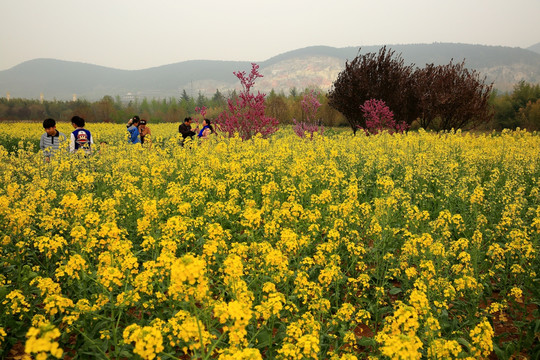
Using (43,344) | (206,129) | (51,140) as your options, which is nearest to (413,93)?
(206,129)

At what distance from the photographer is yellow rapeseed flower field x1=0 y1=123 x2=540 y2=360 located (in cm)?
295

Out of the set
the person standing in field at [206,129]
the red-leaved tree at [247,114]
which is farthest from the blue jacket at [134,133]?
the red-leaved tree at [247,114]

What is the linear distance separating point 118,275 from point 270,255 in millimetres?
1704

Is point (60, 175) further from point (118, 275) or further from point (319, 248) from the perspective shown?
point (319, 248)

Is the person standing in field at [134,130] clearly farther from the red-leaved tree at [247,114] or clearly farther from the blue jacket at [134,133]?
the red-leaved tree at [247,114]

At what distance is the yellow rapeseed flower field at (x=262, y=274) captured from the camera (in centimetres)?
295

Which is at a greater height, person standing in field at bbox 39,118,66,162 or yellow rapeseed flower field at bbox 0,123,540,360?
person standing in field at bbox 39,118,66,162

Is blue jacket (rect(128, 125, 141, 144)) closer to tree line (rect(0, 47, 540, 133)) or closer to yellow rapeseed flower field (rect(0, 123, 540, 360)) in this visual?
tree line (rect(0, 47, 540, 133))

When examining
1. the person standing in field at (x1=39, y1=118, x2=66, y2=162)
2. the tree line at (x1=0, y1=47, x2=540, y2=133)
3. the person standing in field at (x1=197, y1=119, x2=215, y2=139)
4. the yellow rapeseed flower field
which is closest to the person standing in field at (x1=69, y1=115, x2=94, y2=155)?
the person standing in field at (x1=39, y1=118, x2=66, y2=162)

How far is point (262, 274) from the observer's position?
464 cm

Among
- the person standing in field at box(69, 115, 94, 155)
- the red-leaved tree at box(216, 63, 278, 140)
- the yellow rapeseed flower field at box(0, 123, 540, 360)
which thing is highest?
the red-leaved tree at box(216, 63, 278, 140)

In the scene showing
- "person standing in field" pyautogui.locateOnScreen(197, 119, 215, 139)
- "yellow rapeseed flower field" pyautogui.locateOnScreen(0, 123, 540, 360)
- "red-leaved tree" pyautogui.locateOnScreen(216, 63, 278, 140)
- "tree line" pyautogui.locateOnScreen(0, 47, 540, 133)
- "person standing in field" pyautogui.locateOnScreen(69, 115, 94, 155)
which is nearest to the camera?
"yellow rapeseed flower field" pyautogui.locateOnScreen(0, 123, 540, 360)

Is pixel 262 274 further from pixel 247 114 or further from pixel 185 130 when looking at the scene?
pixel 247 114

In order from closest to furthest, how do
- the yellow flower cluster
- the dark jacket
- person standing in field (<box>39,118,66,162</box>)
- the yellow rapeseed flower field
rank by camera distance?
the yellow flower cluster → the yellow rapeseed flower field → person standing in field (<box>39,118,66,162</box>) → the dark jacket
